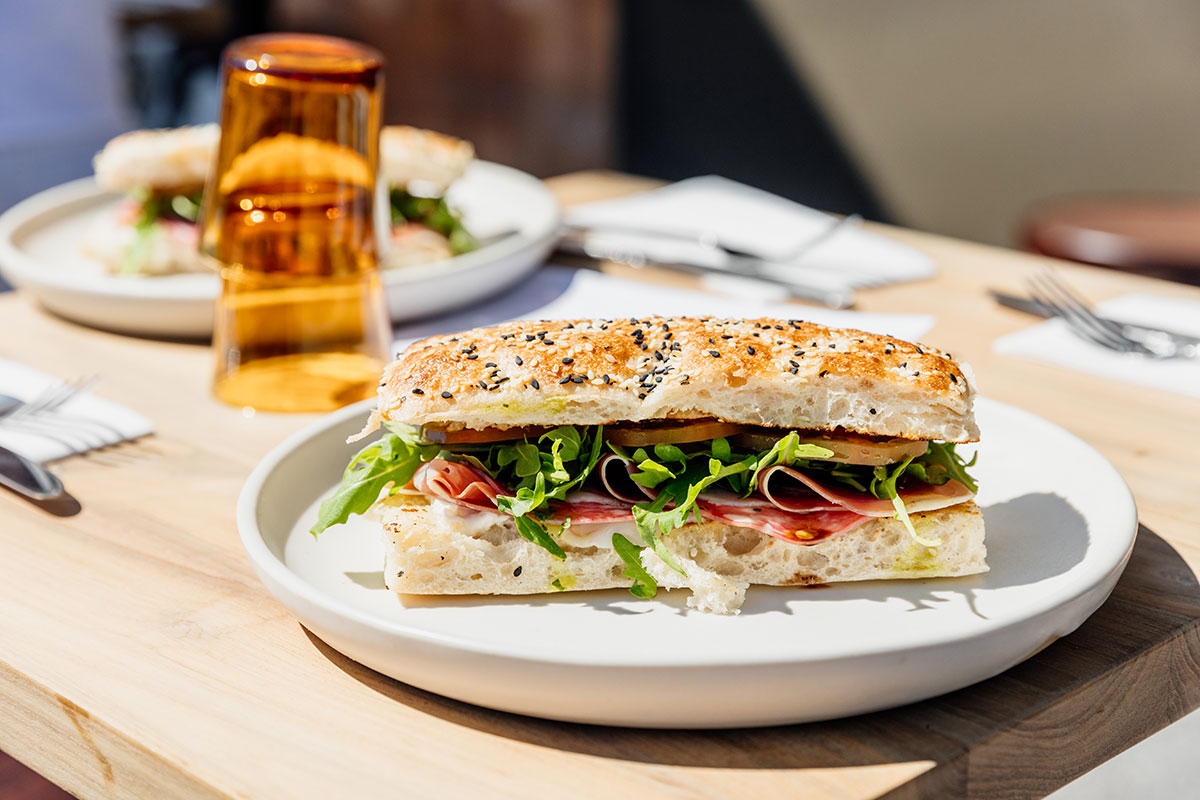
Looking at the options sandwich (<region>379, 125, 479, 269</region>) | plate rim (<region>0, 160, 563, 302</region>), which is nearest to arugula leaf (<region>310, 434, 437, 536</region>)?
plate rim (<region>0, 160, 563, 302</region>)

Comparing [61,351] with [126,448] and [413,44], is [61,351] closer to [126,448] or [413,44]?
[126,448]

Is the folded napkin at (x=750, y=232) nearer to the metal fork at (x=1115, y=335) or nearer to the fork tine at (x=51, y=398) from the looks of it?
the metal fork at (x=1115, y=335)

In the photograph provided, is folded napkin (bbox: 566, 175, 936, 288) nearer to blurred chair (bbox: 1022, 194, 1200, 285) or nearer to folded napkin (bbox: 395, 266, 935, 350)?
folded napkin (bbox: 395, 266, 935, 350)

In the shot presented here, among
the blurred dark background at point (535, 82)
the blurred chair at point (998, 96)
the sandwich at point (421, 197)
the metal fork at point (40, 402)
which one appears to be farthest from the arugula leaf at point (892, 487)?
the blurred dark background at point (535, 82)

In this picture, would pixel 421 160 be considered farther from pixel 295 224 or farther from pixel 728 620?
pixel 728 620

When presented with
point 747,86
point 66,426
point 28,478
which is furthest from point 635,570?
point 747,86

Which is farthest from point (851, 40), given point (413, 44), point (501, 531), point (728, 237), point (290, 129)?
point (501, 531)
